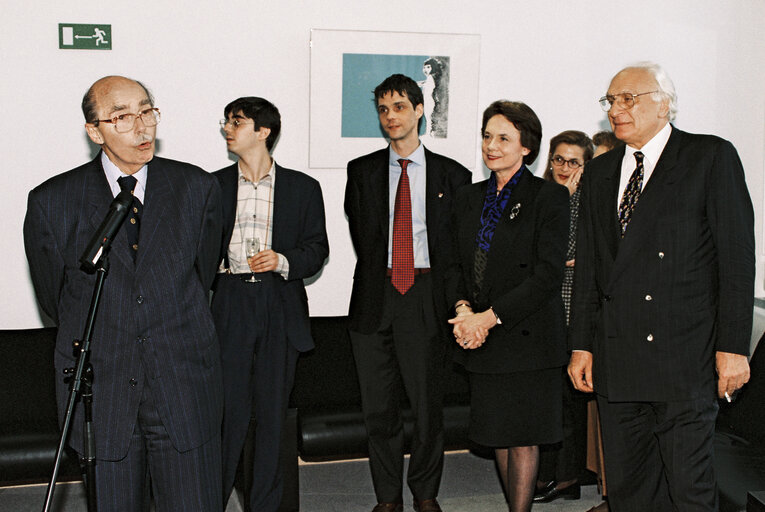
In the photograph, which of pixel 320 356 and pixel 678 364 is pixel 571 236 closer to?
pixel 678 364

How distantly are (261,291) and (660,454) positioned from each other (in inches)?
74.2

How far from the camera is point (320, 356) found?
4711 millimetres

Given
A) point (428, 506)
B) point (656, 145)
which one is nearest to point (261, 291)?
point (428, 506)

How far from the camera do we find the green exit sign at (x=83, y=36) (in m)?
4.53

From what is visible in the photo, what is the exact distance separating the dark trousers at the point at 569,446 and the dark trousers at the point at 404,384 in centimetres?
66

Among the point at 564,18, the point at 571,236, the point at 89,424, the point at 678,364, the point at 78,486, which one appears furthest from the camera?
the point at 564,18

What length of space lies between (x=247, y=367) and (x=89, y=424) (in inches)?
64.3

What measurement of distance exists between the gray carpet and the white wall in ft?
3.22

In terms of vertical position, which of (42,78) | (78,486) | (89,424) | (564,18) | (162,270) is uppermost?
(564,18)

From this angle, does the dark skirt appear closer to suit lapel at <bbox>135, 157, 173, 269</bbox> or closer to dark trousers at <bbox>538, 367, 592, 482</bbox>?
dark trousers at <bbox>538, 367, 592, 482</bbox>

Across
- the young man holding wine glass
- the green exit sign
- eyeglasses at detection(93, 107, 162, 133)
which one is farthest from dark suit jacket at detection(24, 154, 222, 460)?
the green exit sign

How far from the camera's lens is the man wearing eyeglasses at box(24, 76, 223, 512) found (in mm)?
2434

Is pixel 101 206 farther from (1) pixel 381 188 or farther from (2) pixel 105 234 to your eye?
(1) pixel 381 188

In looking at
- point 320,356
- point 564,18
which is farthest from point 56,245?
point 564,18
